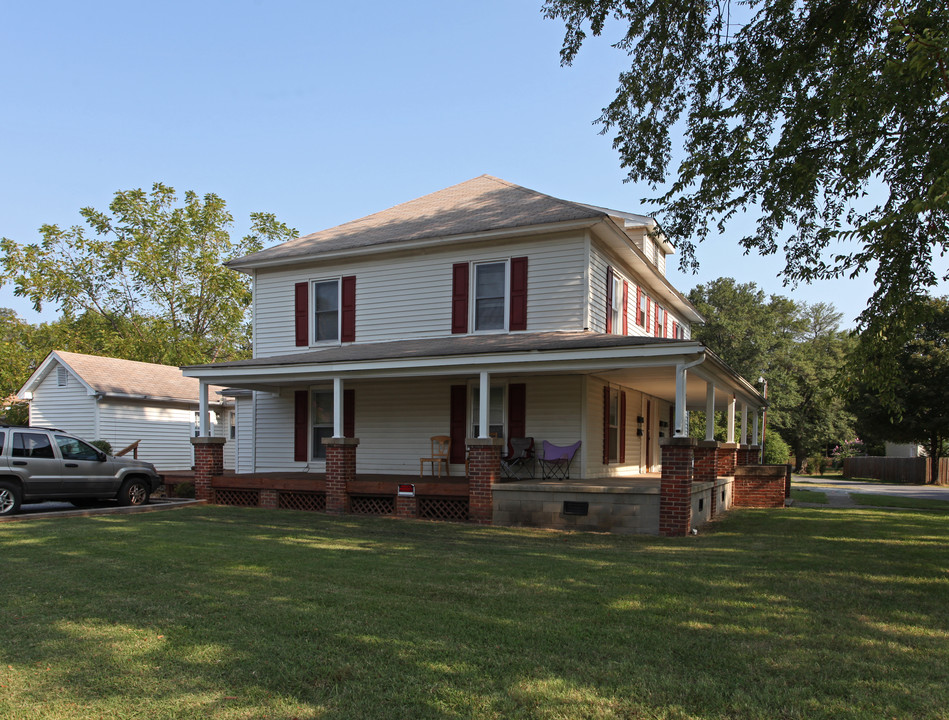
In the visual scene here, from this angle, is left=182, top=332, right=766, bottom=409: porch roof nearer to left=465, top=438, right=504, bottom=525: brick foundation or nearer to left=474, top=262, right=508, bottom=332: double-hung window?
left=474, top=262, right=508, bottom=332: double-hung window

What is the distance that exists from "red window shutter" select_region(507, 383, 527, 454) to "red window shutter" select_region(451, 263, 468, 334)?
5.89 ft

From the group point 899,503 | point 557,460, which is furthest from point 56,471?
point 899,503

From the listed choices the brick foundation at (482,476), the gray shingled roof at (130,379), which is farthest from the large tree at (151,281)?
the brick foundation at (482,476)

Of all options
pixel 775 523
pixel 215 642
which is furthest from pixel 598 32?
pixel 215 642

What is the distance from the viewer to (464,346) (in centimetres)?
1414

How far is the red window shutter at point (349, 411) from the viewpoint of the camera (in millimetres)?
17109

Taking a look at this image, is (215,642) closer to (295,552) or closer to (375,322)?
(295,552)

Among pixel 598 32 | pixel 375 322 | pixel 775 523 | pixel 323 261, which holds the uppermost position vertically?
pixel 598 32

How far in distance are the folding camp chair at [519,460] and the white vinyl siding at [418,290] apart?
2.39 metres

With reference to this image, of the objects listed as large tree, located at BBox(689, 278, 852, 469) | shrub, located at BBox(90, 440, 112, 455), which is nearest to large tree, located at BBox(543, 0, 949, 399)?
shrub, located at BBox(90, 440, 112, 455)

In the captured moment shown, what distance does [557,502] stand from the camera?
12641 mm

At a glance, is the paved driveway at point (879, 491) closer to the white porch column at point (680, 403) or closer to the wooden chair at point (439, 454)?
the white porch column at point (680, 403)

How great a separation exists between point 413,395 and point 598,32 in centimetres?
847

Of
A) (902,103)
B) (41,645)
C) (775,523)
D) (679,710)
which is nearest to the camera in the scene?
(679,710)
